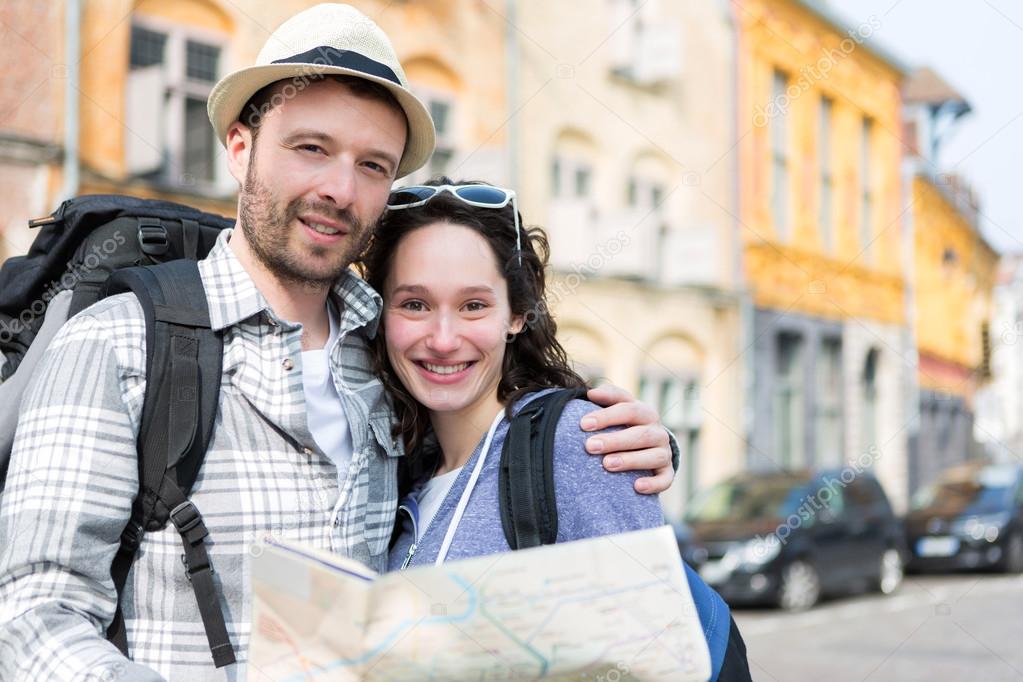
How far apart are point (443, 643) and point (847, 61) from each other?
866 inches

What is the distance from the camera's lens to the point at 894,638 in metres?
9.74

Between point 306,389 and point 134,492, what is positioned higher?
point 306,389

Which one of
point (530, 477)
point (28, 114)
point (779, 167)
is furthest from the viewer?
point (779, 167)

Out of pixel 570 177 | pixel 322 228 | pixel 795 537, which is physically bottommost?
pixel 795 537

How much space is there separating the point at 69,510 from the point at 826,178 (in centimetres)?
2053

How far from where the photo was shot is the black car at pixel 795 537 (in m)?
10.7

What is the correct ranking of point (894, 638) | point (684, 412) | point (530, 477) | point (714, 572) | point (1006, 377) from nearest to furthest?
point (530, 477) → point (894, 638) → point (714, 572) → point (684, 412) → point (1006, 377)

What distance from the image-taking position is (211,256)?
7.40 ft

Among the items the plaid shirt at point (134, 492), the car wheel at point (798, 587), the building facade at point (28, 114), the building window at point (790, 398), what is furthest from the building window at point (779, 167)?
the plaid shirt at point (134, 492)

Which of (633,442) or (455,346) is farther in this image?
(455,346)

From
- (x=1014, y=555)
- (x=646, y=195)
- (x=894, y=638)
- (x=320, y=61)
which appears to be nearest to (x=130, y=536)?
(x=320, y=61)

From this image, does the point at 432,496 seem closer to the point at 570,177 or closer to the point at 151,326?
the point at 151,326

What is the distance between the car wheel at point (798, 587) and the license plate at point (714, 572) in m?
0.66

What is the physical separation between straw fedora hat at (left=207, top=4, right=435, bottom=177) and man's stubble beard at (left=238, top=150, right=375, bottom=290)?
158mm
